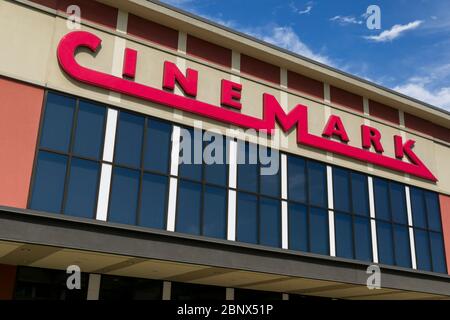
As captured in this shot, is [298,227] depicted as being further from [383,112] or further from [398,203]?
[383,112]

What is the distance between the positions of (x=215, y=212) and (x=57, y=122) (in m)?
6.36

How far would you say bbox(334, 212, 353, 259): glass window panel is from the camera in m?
22.9

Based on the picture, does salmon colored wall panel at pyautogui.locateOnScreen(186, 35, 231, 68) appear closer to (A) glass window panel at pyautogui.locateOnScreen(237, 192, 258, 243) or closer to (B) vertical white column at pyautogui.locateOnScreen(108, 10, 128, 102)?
(B) vertical white column at pyautogui.locateOnScreen(108, 10, 128, 102)

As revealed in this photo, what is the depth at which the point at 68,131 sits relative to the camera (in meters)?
17.9

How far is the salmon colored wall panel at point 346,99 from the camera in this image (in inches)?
1001

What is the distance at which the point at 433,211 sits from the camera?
27.1 metres

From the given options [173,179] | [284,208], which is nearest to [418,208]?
[284,208]

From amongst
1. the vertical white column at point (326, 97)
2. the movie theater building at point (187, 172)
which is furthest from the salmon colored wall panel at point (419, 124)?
the vertical white column at point (326, 97)

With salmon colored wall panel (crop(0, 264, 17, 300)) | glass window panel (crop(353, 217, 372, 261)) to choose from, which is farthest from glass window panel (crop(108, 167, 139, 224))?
glass window panel (crop(353, 217, 372, 261))

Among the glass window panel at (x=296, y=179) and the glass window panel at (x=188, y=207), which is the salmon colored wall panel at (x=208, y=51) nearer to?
the glass window panel at (x=296, y=179)

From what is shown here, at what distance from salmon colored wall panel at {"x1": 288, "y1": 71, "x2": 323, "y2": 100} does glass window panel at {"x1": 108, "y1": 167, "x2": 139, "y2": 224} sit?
8.95 metres
